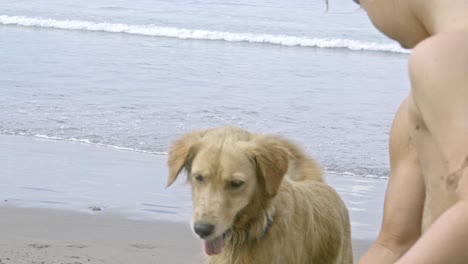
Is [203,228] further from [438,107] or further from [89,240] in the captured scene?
[438,107]

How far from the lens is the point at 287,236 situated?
5113 mm

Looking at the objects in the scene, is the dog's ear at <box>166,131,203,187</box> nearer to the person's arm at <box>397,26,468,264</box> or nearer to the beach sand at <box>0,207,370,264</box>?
the beach sand at <box>0,207,370,264</box>

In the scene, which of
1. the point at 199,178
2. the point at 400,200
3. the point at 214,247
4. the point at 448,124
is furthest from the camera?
the point at 214,247

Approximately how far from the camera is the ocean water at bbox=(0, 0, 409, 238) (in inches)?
412

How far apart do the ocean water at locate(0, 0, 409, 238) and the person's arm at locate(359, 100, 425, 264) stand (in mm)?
5755

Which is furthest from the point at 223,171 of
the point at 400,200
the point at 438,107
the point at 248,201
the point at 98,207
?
the point at 98,207

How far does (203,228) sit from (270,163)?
21.8 inches

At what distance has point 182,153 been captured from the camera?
4.90 metres

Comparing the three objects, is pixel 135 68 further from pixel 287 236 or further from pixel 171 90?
pixel 287 236

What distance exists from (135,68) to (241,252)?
9.56m

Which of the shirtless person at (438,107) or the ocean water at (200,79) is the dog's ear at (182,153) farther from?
the ocean water at (200,79)

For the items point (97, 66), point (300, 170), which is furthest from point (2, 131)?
point (300, 170)

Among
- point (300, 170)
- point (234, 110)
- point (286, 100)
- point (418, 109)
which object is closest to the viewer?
point (418, 109)

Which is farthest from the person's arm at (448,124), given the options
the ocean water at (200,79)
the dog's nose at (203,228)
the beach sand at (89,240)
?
the ocean water at (200,79)
